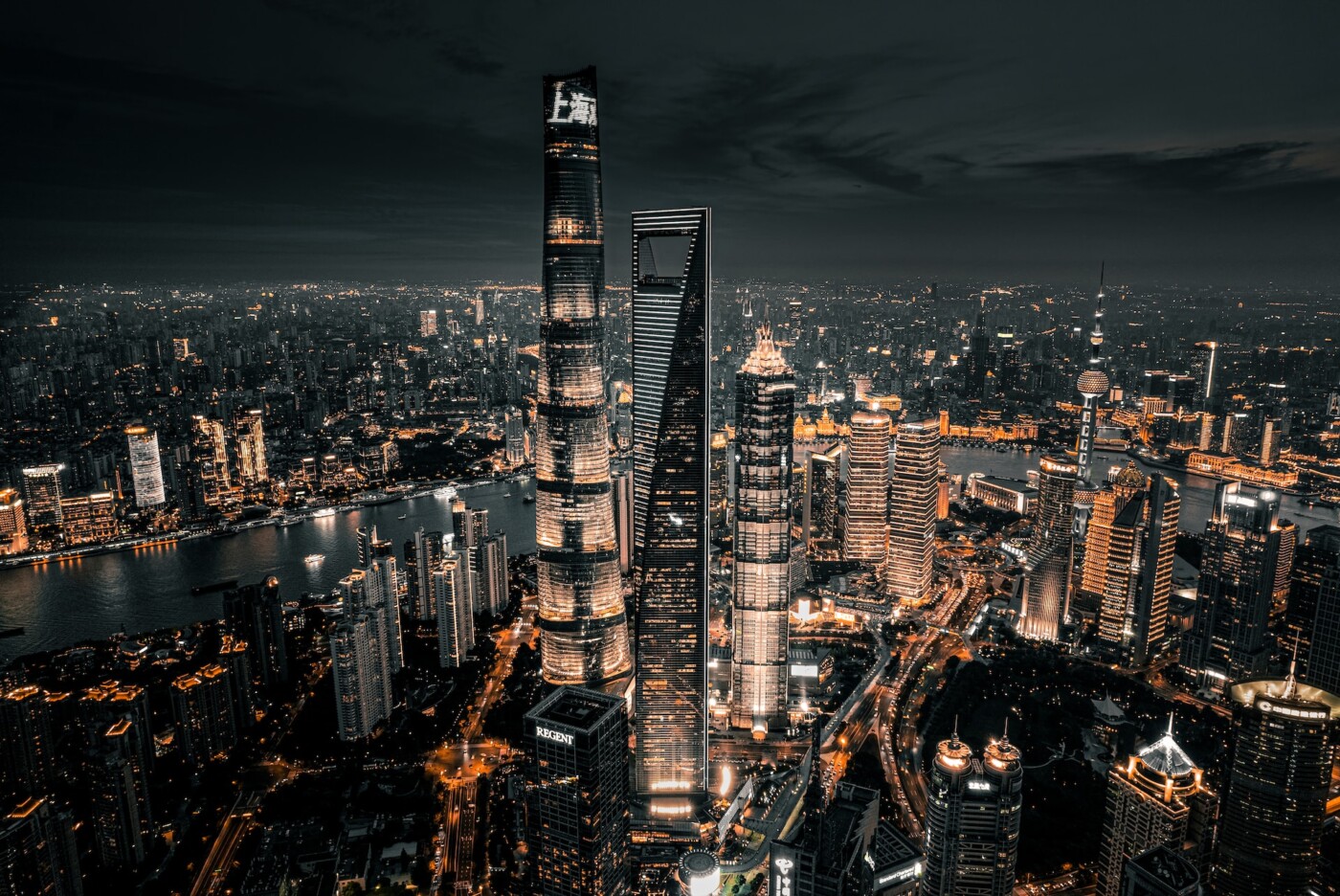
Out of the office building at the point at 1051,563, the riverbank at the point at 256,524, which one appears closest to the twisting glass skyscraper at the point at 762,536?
the office building at the point at 1051,563

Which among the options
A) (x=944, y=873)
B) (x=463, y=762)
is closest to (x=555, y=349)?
(x=463, y=762)

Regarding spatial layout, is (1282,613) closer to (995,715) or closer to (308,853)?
(995,715)

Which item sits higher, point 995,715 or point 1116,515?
point 1116,515

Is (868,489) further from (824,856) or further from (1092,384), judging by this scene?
(824,856)

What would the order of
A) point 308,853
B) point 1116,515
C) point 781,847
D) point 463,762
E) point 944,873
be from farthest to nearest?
point 1116,515 → point 463,762 → point 308,853 → point 944,873 → point 781,847

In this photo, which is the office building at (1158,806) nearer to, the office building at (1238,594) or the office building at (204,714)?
the office building at (1238,594)

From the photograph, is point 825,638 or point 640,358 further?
point 825,638

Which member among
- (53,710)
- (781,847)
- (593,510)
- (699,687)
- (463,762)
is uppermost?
(593,510)
